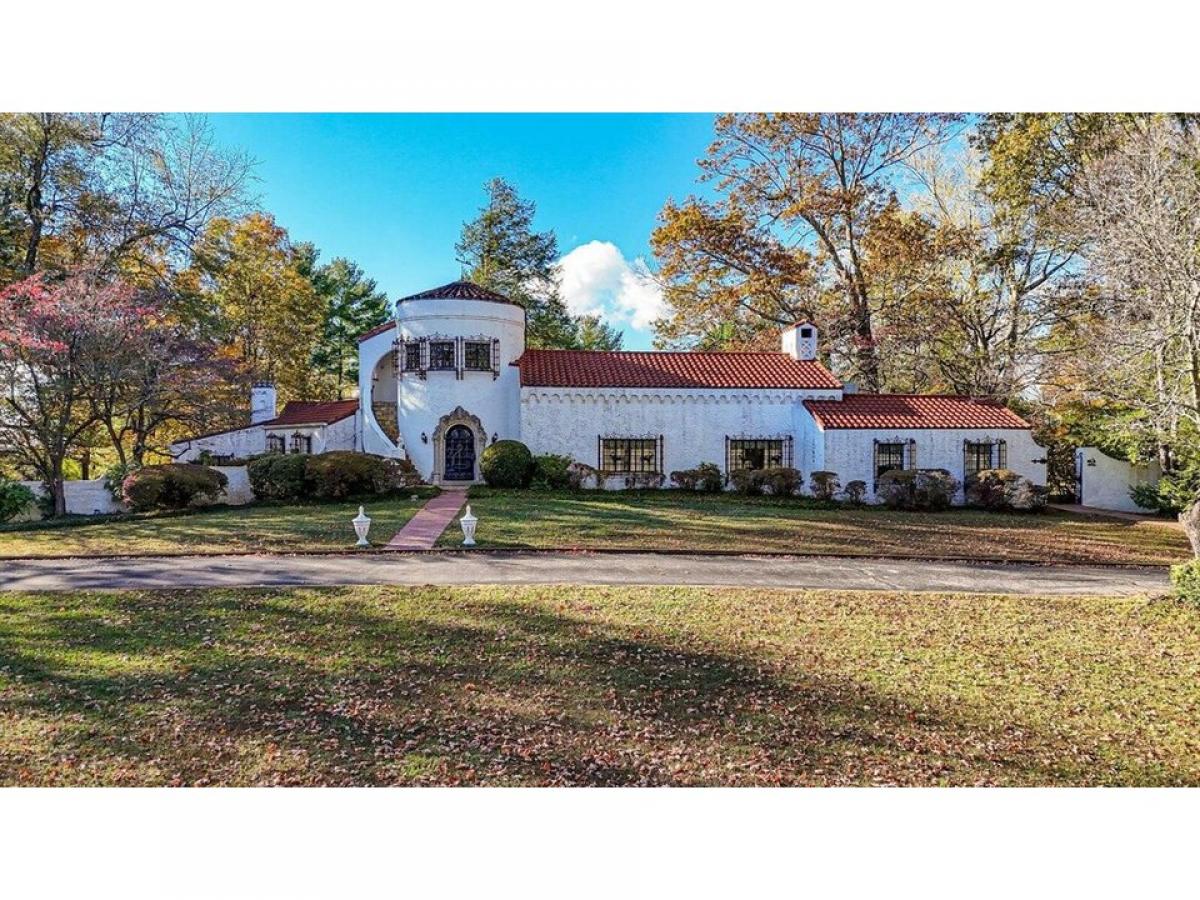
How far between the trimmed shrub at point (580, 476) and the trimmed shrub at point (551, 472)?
34 mm

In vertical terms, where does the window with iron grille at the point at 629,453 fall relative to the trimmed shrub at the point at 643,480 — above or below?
above

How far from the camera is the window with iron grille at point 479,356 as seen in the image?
65.7 feet

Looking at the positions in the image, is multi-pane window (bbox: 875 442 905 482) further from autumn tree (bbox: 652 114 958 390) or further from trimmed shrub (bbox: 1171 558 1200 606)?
trimmed shrub (bbox: 1171 558 1200 606)

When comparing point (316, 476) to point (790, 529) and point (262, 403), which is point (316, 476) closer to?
point (262, 403)

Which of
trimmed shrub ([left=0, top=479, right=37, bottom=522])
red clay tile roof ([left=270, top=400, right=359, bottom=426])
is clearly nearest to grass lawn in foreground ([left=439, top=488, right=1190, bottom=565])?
red clay tile roof ([left=270, top=400, right=359, bottom=426])

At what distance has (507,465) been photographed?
59.5 feet

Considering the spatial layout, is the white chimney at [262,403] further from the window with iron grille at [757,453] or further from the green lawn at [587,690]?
the window with iron grille at [757,453]

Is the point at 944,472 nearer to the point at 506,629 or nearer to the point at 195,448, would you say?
the point at 506,629

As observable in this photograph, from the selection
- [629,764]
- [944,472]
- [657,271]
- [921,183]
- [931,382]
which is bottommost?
[629,764]

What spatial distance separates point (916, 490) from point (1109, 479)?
28.7 feet

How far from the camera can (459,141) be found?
846 cm

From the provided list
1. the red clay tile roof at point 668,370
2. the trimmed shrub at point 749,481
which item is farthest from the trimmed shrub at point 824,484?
the red clay tile roof at point 668,370

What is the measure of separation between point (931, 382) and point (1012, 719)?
22152 mm

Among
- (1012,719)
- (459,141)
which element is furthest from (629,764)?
(459,141)
